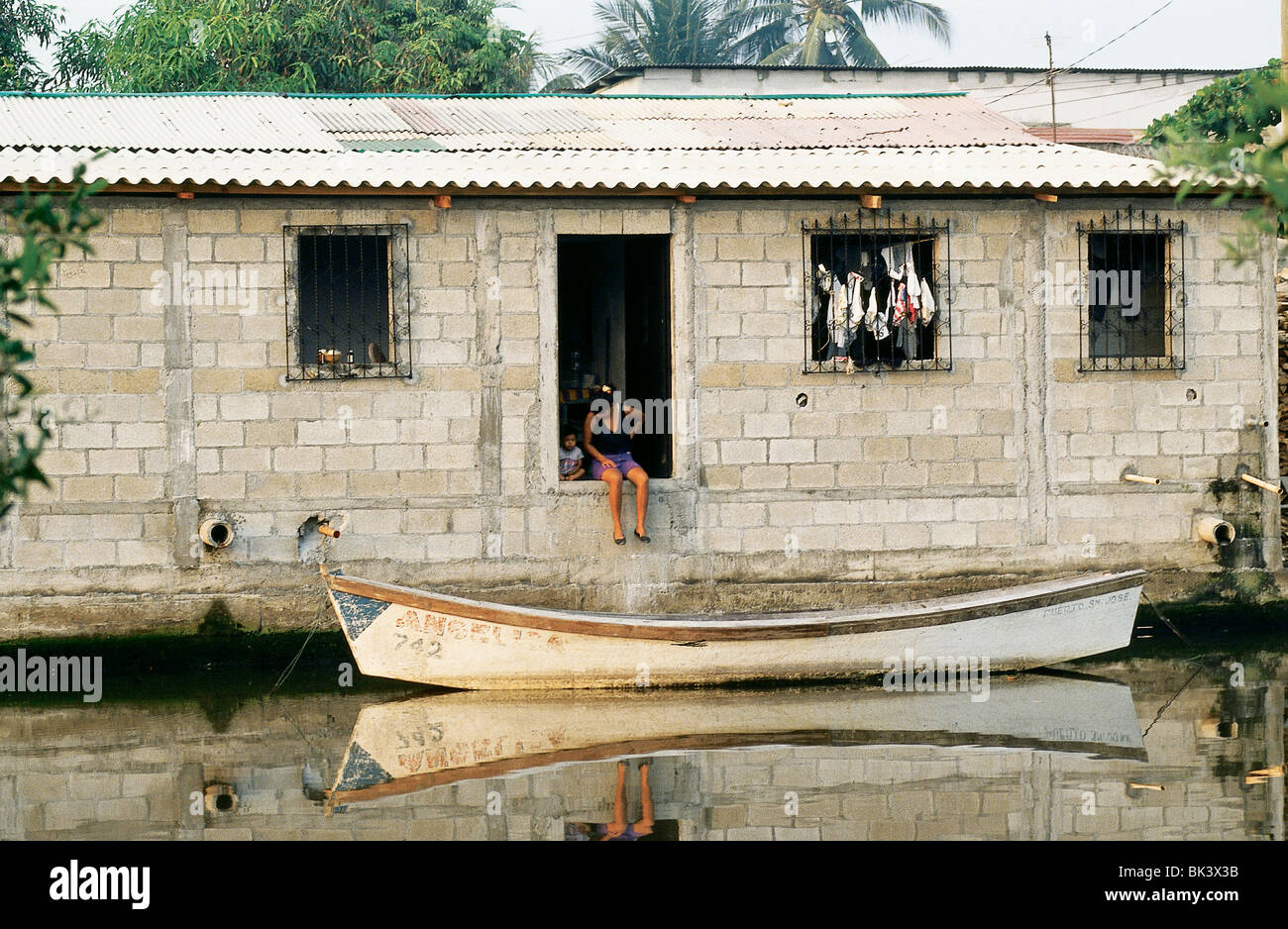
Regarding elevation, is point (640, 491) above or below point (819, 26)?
below

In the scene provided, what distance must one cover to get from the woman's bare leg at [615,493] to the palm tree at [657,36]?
2628 centimetres

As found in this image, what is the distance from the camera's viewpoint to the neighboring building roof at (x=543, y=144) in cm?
1141

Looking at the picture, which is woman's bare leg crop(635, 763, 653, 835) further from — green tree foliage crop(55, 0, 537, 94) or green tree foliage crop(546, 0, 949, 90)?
green tree foliage crop(546, 0, 949, 90)

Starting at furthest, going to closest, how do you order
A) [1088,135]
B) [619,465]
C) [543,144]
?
[1088,135]
[543,144]
[619,465]

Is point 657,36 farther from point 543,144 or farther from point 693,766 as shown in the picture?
point 693,766

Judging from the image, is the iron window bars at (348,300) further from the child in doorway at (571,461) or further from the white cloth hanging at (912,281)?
the white cloth hanging at (912,281)

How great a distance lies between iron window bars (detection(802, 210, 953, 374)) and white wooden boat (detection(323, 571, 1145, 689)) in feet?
6.90

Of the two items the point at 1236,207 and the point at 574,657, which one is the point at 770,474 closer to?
the point at 574,657

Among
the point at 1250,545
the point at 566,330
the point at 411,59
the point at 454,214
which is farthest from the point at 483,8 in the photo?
the point at 1250,545

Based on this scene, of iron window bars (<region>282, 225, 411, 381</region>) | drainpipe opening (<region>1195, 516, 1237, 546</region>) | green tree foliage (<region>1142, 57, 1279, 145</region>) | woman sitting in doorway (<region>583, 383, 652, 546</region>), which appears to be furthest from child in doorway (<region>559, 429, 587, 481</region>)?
green tree foliage (<region>1142, 57, 1279, 145</region>)

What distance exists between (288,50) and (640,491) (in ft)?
53.1

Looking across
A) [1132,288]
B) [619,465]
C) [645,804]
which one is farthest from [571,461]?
[1132,288]

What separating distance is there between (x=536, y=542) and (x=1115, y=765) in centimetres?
478

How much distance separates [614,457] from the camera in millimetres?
11836
